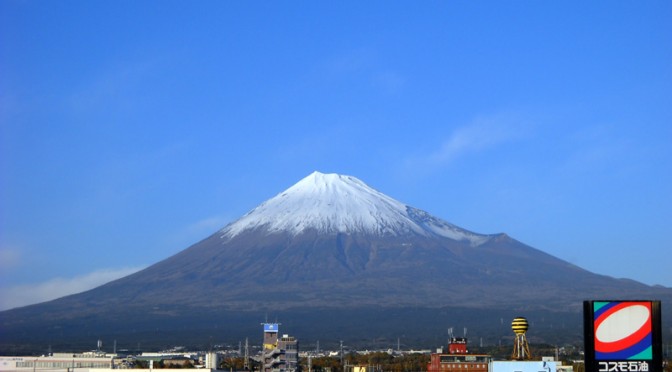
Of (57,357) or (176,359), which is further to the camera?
(176,359)

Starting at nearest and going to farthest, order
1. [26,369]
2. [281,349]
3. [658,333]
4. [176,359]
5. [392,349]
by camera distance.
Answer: [658,333] → [26,369] → [281,349] → [176,359] → [392,349]

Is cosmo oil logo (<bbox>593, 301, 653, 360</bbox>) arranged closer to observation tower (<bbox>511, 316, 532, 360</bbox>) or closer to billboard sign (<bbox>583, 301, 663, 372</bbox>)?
billboard sign (<bbox>583, 301, 663, 372</bbox>)

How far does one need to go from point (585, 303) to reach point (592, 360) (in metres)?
1.51

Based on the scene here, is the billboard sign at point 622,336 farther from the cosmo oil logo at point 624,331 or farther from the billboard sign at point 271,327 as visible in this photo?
the billboard sign at point 271,327

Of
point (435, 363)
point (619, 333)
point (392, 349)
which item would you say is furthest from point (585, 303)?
point (392, 349)

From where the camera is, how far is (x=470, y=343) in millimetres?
196375

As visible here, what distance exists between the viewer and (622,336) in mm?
33625

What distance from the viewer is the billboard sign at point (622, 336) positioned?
3347cm

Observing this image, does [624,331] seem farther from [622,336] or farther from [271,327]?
[271,327]

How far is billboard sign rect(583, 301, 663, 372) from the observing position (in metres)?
33.5

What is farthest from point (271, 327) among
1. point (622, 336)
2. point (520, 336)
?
point (622, 336)

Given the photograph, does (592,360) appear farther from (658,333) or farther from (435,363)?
(435,363)

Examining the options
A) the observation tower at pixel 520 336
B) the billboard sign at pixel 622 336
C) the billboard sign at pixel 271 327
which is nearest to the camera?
the billboard sign at pixel 622 336

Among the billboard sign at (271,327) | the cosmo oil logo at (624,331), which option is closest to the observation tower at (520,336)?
the billboard sign at (271,327)
